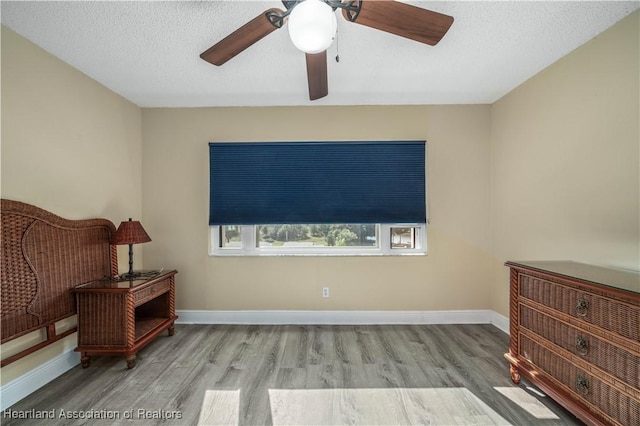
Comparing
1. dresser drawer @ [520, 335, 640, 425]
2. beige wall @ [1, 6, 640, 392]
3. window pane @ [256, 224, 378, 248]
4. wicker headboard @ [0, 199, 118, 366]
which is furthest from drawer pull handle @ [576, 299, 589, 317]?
wicker headboard @ [0, 199, 118, 366]

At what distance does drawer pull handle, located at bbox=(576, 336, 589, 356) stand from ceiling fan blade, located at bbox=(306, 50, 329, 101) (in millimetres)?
A: 2224

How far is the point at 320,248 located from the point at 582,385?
2311 millimetres

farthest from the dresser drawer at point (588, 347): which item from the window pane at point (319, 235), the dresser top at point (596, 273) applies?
the window pane at point (319, 235)

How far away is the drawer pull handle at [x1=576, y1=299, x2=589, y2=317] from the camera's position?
1.50m

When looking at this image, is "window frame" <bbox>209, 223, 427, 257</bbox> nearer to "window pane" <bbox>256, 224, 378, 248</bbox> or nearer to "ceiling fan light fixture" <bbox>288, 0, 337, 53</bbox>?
"window pane" <bbox>256, 224, 378, 248</bbox>

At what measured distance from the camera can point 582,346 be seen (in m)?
1.52

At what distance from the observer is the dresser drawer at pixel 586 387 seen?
4.36ft

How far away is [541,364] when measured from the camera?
1.79 meters

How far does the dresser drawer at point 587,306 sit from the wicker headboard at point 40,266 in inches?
138

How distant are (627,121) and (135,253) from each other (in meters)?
4.38

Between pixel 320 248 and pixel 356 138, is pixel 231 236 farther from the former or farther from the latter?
pixel 356 138

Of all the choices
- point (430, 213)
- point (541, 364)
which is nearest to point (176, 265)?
point (430, 213)

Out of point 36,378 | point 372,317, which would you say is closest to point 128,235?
point 36,378

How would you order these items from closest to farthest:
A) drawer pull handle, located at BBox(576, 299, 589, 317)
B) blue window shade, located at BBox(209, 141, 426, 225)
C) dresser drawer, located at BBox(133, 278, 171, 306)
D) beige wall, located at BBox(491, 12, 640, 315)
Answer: drawer pull handle, located at BBox(576, 299, 589, 317), beige wall, located at BBox(491, 12, 640, 315), dresser drawer, located at BBox(133, 278, 171, 306), blue window shade, located at BBox(209, 141, 426, 225)
